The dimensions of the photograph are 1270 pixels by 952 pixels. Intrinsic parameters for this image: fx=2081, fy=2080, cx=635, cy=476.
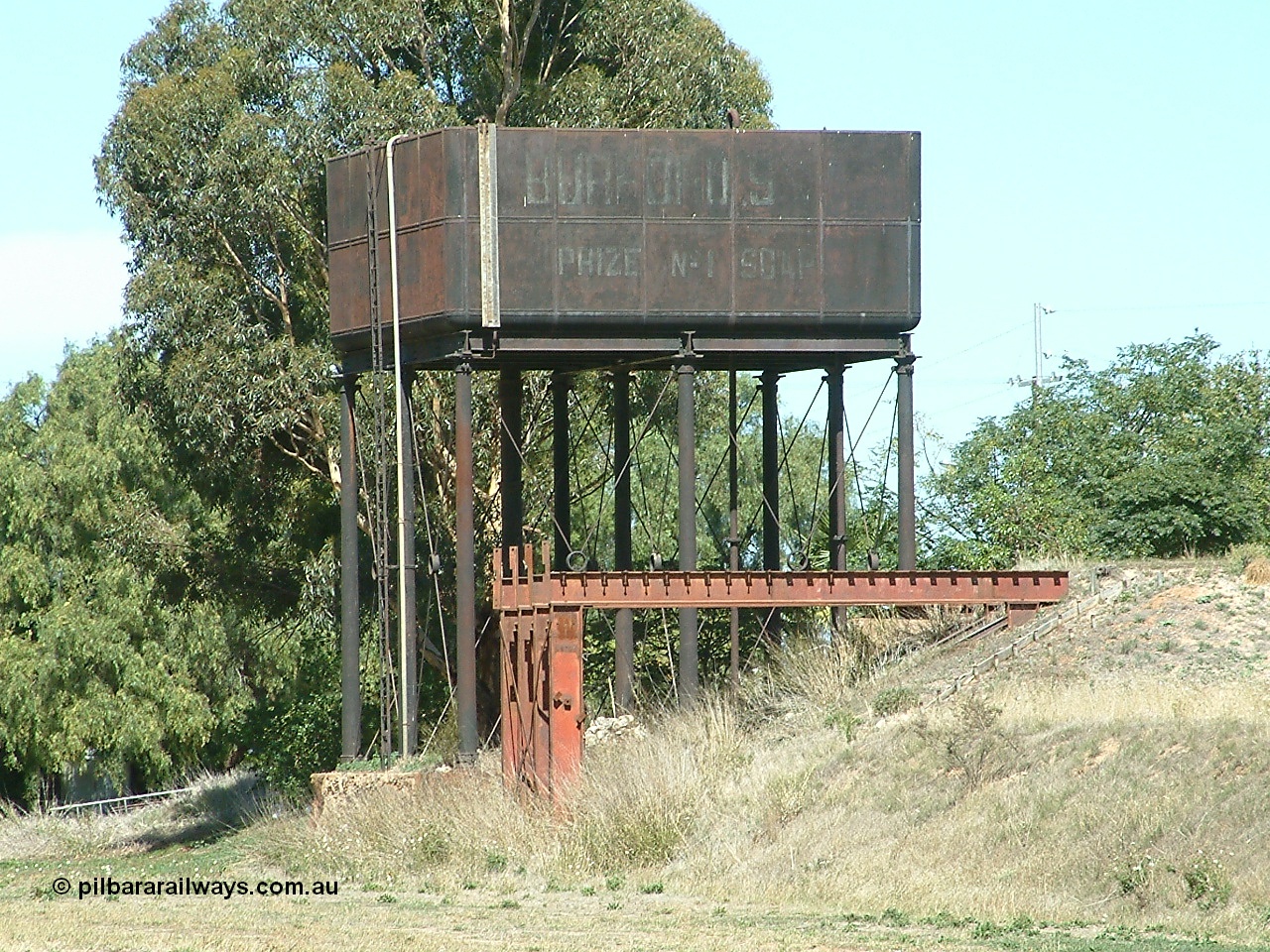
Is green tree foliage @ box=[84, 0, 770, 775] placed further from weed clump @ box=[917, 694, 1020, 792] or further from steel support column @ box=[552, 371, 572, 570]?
weed clump @ box=[917, 694, 1020, 792]

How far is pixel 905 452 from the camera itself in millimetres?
34688

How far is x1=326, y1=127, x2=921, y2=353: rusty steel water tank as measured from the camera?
3353 cm

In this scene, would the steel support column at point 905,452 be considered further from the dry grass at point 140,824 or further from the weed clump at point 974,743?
the dry grass at point 140,824

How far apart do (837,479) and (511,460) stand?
6.19 m

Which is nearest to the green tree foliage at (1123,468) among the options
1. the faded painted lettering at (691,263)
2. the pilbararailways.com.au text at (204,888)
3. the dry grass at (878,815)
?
the dry grass at (878,815)

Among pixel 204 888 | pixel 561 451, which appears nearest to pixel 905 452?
pixel 561 451

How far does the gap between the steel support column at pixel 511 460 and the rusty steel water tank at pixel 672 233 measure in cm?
383

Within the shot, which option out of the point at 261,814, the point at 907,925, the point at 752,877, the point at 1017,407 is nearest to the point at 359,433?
the point at 261,814

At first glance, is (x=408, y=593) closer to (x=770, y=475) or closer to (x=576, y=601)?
(x=576, y=601)

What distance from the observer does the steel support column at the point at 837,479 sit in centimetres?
3631

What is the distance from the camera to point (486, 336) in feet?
109

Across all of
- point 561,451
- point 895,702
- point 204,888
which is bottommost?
point 204,888

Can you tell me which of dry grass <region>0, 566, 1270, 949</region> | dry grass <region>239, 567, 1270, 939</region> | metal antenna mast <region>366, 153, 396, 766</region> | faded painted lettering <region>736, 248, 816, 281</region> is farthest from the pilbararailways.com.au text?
faded painted lettering <region>736, 248, 816, 281</region>

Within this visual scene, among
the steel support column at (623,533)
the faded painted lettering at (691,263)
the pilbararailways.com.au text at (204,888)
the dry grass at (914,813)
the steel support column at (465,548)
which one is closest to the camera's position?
the dry grass at (914,813)
